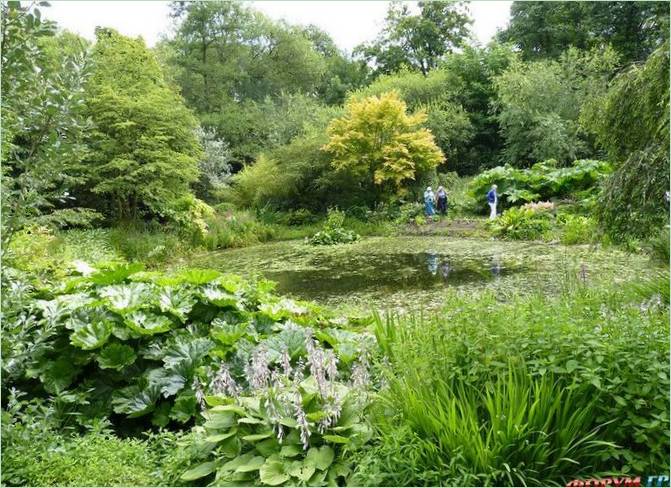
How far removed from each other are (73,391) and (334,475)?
1.99 m

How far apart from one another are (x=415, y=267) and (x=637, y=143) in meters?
5.19

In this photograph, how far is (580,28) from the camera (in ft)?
72.3

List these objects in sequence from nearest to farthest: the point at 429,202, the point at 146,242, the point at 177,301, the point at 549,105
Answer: the point at 177,301
the point at 146,242
the point at 429,202
the point at 549,105

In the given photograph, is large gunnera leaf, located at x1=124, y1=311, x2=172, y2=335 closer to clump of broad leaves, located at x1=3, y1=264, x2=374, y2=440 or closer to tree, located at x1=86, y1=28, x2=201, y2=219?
clump of broad leaves, located at x1=3, y1=264, x2=374, y2=440

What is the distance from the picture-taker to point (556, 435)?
212 cm

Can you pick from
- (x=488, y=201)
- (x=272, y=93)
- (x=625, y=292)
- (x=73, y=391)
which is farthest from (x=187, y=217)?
(x=272, y=93)

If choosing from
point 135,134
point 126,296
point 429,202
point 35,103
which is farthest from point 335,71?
point 35,103

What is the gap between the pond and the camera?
6559mm

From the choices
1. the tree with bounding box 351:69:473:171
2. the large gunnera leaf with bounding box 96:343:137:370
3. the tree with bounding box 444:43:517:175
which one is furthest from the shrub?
the large gunnera leaf with bounding box 96:343:137:370

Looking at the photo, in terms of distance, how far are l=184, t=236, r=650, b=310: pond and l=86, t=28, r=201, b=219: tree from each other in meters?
2.17

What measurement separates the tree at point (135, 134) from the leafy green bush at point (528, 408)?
11084mm

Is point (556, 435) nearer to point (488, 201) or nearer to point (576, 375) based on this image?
point (576, 375)

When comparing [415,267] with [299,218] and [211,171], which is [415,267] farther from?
[211,171]

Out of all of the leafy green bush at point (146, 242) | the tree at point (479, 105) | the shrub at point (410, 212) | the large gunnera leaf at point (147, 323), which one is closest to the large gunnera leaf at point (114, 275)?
the large gunnera leaf at point (147, 323)
